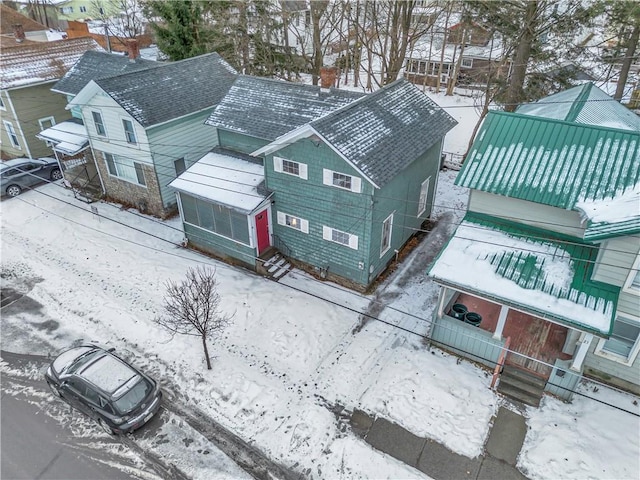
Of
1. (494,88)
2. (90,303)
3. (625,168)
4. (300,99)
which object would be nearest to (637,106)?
(494,88)

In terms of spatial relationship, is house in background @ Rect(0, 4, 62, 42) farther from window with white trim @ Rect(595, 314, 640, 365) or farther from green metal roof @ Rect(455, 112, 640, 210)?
window with white trim @ Rect(595, 314, 640, 365)

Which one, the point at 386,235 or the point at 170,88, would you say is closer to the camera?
the point at 386,235

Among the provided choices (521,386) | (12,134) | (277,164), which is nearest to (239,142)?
(277,164)

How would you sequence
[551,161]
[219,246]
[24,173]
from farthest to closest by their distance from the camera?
[24,173], [219,246], [551,161]

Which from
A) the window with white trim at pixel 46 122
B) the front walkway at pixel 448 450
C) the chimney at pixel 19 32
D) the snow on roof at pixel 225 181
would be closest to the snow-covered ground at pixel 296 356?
Result: the front walkway at pixel 448 450

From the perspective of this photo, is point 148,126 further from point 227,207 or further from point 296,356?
point 296,356

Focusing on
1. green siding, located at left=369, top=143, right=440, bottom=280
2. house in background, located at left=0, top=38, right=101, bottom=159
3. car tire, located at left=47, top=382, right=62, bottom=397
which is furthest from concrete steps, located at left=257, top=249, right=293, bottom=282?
house in background, located at left=0, top=38, right=101, bottom=159

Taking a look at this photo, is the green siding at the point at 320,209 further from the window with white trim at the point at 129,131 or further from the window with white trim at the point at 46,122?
the window with white trim at the point at 46,122
